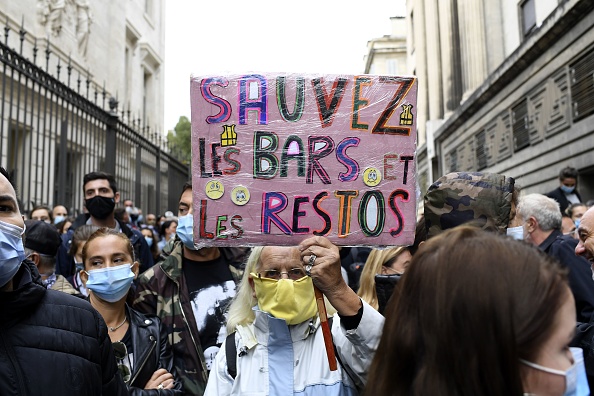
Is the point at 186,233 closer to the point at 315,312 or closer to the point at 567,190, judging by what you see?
the point at 315,312

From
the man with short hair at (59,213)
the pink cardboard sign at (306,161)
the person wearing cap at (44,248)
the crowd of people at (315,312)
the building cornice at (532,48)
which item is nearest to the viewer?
the crowd of people at (315,312)

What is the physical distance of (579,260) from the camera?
4.11 metres

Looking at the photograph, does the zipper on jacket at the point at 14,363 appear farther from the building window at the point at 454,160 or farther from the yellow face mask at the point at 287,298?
the building window at the point at 454,160

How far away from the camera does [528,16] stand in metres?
18.0

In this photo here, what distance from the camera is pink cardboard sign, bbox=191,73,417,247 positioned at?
8.74ft

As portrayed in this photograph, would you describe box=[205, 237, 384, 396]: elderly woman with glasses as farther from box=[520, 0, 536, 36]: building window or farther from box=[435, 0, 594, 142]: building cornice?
box=[520, 0, 536, 36]: building window

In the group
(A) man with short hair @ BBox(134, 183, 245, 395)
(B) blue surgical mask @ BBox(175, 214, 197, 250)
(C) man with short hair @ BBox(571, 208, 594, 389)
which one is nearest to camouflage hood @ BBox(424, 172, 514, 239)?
(C) man with short hair @ BBox(571, 208, 594, 389)

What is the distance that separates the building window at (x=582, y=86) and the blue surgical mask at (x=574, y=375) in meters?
11.4

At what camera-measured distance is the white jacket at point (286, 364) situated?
253cm

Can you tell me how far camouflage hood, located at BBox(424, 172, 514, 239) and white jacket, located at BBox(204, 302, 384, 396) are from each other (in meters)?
0.64

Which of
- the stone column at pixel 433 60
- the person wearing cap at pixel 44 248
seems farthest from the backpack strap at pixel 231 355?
the stone column at pixel 433 60

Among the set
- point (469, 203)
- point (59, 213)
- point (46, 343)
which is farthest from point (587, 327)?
point (59, 213)

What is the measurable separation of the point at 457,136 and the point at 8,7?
1676cm

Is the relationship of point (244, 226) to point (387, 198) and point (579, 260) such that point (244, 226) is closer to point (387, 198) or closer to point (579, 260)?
point (387, 198)
